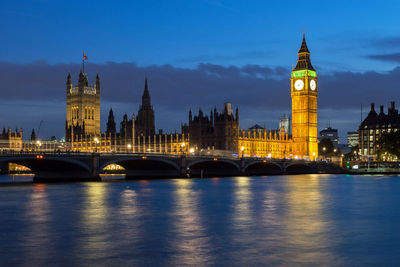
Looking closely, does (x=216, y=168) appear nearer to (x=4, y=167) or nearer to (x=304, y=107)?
(x=304, y=107)

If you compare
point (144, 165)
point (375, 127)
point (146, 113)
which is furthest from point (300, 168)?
point (146, 113)

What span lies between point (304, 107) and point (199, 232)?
122353 millimetres

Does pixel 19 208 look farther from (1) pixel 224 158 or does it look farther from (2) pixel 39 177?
(1) pixel 224 158

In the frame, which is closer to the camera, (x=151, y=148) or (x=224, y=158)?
(x=224, y=158)

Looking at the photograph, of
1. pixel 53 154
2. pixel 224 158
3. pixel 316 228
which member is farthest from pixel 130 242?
pixel 224 158

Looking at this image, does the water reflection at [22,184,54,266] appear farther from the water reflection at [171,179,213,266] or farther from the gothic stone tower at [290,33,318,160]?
the gothic stone tower at [290,33,318,160]

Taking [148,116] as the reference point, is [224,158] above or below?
below

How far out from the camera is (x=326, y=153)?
17188cm

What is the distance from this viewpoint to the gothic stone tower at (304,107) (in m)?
144

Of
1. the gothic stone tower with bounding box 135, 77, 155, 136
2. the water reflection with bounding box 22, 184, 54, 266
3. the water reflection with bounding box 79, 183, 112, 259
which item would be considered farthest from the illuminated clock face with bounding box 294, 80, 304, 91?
the water reflection with bounding box 22, 184, 54, 266

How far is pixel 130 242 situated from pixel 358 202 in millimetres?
24411

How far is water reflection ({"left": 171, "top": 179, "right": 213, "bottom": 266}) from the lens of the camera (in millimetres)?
19555

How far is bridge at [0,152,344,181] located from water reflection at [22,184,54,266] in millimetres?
23768

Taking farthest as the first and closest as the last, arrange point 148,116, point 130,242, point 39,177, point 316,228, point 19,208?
point 148,116
point 39,177
point 19,208
point 316,228
point 130,242
